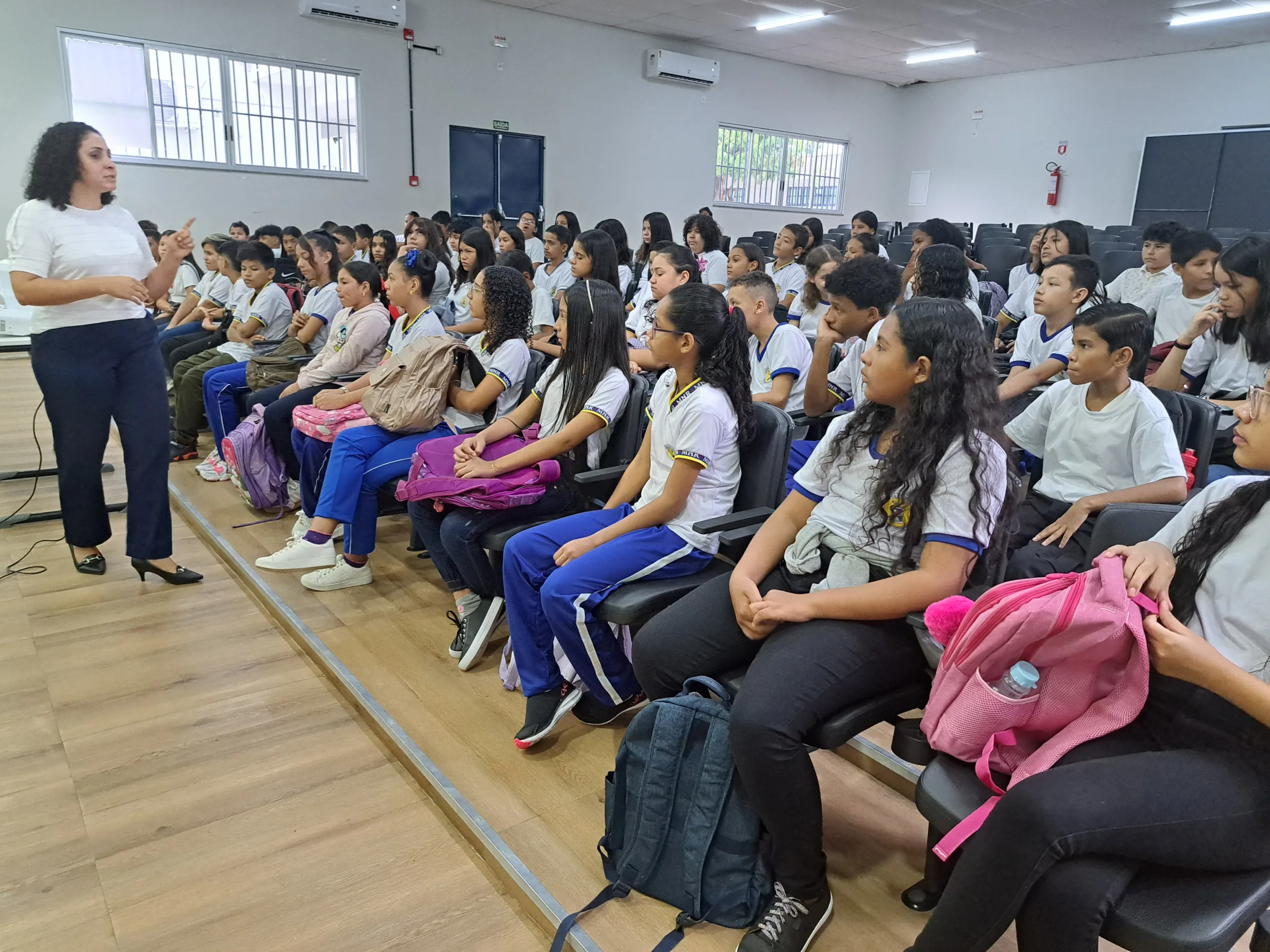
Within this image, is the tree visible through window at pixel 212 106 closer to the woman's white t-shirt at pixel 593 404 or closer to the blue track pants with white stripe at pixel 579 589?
the woman's white t-shirt at pixel 593 404

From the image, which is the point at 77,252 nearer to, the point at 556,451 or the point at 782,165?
the point at 556,451

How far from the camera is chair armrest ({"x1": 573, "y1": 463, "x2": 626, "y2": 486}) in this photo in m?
2.24

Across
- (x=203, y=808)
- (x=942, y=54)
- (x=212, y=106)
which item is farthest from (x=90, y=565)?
(x=942, y=54)

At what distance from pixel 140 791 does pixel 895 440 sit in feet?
5.80

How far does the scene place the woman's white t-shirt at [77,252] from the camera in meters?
2.38

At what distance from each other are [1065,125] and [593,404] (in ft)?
37.9

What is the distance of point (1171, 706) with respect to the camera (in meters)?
1.21

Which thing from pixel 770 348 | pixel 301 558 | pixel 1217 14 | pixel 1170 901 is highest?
pixel 1217 14


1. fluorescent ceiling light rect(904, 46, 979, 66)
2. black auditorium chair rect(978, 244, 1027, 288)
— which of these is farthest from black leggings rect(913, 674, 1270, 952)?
fluorescent ceiling light rect(904, 46, 979, 66)

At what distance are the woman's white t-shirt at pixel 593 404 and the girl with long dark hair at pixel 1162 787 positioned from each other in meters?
1.40

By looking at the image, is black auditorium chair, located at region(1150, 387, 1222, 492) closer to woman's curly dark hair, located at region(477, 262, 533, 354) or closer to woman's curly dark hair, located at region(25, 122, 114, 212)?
woman's curly dark hair, located at region(477, 262, 533, 354)

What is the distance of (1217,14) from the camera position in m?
8.25

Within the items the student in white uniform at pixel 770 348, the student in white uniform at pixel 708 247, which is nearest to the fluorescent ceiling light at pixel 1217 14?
the student in white uniform at pixel 708 247

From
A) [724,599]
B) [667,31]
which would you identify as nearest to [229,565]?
[724,599]
